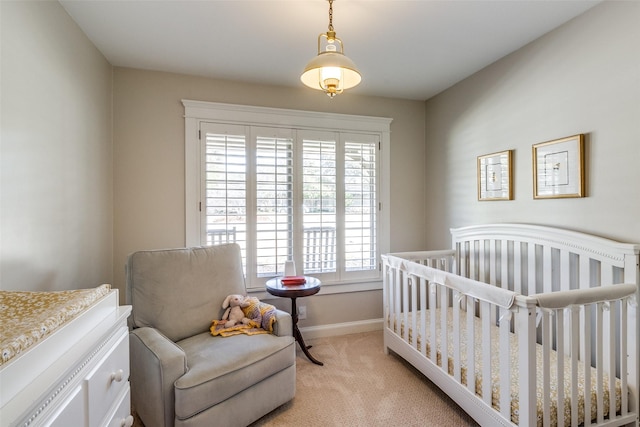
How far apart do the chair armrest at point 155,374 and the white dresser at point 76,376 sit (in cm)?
29

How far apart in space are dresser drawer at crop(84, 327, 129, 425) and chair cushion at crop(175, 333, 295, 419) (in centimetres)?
38

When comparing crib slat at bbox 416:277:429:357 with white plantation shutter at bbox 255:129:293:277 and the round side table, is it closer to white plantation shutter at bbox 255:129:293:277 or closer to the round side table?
the round side table

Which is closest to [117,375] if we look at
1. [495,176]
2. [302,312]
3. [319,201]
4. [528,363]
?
[528,363]

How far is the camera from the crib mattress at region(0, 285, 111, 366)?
698 millimetres

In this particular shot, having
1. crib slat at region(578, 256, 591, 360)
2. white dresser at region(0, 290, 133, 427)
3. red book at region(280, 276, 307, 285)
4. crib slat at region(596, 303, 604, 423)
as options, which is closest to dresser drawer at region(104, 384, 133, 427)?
white dresser at region(0, 290, 133, 427)

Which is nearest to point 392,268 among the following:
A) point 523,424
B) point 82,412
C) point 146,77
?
point 523,424

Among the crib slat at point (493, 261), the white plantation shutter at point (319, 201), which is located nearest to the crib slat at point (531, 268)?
the crib slat at point (493, 261)

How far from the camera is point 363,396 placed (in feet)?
6.95

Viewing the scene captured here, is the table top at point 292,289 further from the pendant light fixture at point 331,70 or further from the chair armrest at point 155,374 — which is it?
the pendant light fixture at point 331,70

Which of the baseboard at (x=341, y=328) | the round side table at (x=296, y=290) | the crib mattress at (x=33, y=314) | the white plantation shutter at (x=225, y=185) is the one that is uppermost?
the white plantation shutter at (x=225, y=185)

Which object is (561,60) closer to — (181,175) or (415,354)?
(415,354)

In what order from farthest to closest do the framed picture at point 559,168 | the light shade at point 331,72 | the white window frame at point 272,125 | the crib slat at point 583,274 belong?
the white window frame at point 272,125 → the framed picture at point 559,168 → the crib slat at point 583,274 → the light shade at point 331,72

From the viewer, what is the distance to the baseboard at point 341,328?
304 cm

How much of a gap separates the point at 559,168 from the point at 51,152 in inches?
118
